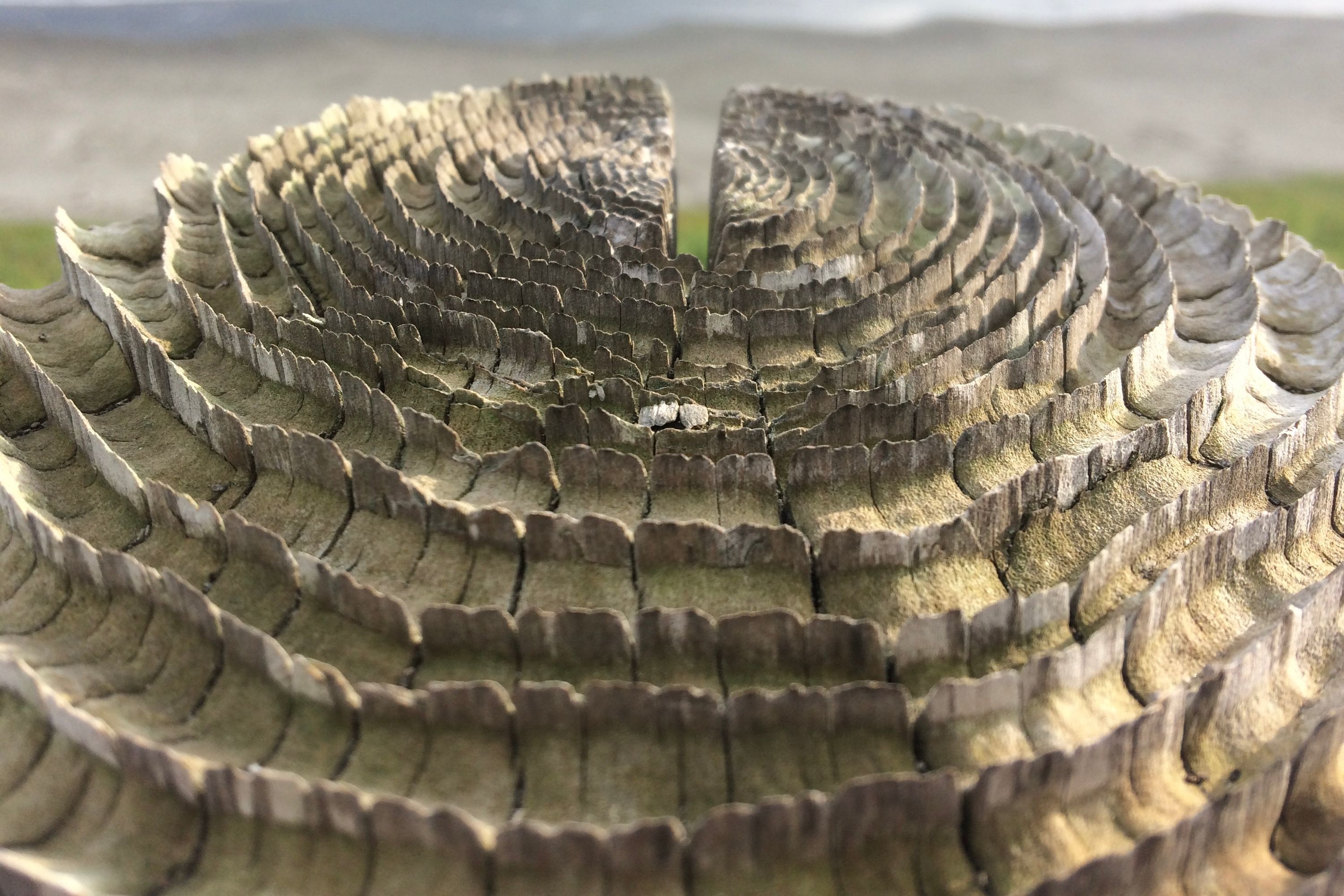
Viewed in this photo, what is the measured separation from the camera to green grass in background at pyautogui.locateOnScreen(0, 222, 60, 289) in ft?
30.2

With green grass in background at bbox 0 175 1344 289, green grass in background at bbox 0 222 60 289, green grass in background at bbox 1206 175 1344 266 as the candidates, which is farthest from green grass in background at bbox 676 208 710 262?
A: green grass in background at bbox 0 222 60 289

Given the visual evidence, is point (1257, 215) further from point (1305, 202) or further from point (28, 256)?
point (28, 256)

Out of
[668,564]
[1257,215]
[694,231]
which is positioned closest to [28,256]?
[694,231]

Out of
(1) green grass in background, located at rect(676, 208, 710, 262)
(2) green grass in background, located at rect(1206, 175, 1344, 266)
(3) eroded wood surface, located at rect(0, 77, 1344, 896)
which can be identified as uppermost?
(3) eroded wood surface, located at rect(0, 77, 1344, 896)

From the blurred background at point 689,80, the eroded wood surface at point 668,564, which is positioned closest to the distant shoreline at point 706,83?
the blurred background at point 689,80

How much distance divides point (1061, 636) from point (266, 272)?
3.60m

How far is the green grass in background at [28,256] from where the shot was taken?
9195 millimetres

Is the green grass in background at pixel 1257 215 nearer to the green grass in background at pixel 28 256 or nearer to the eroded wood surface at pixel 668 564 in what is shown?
the green grass in background at pixel 28 256

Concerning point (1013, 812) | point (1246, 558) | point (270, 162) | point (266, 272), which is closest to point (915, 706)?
point (1013, 812)

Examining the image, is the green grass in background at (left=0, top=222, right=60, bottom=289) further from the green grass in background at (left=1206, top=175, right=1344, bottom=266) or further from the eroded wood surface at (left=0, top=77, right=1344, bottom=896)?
the green grass in background at (left=1206, top=175, right=1344, bottom=266)

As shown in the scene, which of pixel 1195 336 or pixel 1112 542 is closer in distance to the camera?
pixel 1112 542

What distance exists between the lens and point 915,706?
2451 mm

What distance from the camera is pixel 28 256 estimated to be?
32.7ft

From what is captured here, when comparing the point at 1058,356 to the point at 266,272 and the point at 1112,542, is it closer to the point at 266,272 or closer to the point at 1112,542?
the point at 1112,542
